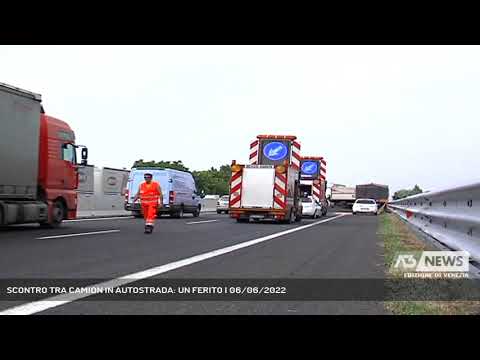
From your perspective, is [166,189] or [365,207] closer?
[166,189]

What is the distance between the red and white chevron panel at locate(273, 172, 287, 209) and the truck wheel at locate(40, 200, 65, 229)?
9.33m

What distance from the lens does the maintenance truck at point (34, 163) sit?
44.1ft

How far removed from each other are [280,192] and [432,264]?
48.6 feet

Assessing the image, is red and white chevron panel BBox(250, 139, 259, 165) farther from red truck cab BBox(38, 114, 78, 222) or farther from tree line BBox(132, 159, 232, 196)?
tree line BBox(132, 159, 232, 196)

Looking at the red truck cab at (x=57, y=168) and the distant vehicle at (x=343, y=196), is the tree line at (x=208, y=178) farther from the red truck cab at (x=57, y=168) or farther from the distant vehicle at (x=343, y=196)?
the red truck cab at (x=57, y=168)

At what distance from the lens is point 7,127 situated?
44.3ft

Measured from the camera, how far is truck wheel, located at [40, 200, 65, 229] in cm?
1521

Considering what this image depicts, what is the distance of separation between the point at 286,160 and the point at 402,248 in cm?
1453

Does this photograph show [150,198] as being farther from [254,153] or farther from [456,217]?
[254,153]

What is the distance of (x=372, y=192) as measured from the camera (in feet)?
178

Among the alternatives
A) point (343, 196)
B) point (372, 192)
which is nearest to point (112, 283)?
point (372, 192)

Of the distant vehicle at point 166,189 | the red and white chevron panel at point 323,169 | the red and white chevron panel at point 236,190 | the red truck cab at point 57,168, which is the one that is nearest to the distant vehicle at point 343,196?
the red and white chevron panel at point 323,169

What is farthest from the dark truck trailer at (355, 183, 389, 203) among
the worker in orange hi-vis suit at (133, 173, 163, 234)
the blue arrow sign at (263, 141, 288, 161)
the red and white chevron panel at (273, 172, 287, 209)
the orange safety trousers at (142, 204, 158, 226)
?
the orange safety trousers at (142, 204, 158, 226)
